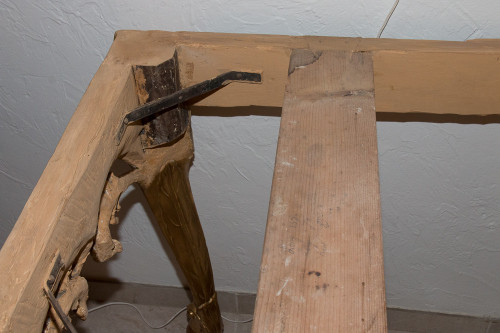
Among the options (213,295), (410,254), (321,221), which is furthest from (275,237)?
(410,254)

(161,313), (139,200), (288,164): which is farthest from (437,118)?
(161,313)

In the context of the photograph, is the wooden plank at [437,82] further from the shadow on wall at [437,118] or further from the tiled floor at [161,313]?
the tiled floor at [161,313]

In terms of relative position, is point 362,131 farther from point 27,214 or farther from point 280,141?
point 27,214

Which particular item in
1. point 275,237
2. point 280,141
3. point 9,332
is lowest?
point 9,332

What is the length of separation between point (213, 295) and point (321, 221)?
0.69m

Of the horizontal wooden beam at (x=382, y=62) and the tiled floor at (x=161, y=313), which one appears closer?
the horizontal wooden beam at (x=382, y=62)

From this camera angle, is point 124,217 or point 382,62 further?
point 124,217

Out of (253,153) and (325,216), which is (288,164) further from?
(253,153)

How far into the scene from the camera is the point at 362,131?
744mm

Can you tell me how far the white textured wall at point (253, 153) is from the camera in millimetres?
974

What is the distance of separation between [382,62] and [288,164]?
287mm

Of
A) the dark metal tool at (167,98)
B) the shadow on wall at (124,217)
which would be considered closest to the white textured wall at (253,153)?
the shadow on wall at (124,217)

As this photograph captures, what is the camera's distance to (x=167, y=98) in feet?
2.82

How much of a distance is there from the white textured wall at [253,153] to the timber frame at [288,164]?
3.0 inches
